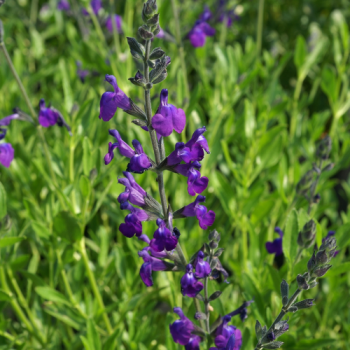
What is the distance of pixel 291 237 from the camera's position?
162cm

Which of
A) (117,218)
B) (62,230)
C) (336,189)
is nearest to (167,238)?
(62,230)

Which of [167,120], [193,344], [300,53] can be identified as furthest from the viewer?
[300,53]

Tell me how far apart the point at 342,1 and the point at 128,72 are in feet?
10.1

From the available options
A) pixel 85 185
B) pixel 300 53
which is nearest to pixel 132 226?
pixel 85 185

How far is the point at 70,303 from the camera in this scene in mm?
1949

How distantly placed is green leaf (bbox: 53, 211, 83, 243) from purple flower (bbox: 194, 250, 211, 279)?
A: 27.7 inches

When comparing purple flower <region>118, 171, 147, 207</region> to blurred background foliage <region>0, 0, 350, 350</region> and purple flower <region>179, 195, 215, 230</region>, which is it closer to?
purple flower <region>179, 195, 215, 230</region>

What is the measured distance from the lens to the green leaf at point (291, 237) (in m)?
1.61

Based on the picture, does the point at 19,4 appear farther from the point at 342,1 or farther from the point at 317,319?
the point at 317,319

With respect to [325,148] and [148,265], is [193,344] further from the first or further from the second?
[325,148]

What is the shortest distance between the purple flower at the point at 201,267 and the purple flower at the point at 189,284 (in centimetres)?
2

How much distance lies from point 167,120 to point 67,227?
903 mm

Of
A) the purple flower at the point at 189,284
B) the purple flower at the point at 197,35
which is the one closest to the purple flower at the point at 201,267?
the purple flower at the point at 189,284

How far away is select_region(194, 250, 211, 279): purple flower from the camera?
1249 mm
